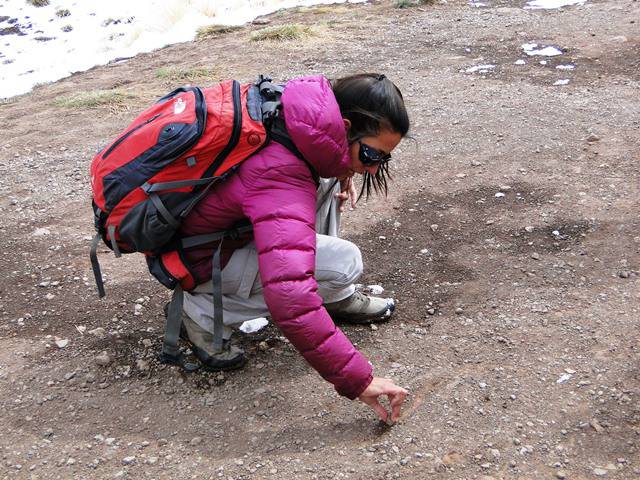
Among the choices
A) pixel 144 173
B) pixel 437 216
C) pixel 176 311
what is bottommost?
pixel 437 216

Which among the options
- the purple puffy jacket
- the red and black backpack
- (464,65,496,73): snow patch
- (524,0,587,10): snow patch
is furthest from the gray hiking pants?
(524,0,587,10): snow patch

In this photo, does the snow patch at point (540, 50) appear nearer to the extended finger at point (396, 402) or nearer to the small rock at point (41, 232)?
the small rock at point (41, 232)

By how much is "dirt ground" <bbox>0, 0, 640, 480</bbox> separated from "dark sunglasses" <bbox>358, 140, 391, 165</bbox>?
91 cm

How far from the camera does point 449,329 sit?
10.2 ft

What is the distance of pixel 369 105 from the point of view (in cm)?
233

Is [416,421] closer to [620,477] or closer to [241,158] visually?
[620,477]

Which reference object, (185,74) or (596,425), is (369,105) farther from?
(185,74)

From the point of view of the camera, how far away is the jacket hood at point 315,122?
2225mm

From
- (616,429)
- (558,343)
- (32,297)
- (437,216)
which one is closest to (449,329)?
(558,343)

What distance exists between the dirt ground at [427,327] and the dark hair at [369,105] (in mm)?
1027

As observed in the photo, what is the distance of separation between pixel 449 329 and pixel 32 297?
6.73ft

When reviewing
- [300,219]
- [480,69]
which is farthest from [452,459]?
[480,69]

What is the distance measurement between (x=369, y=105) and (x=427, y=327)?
47.2 inches

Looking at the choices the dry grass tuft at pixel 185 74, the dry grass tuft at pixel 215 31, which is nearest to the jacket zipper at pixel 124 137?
the dry grass tuft at pixel 185 74
